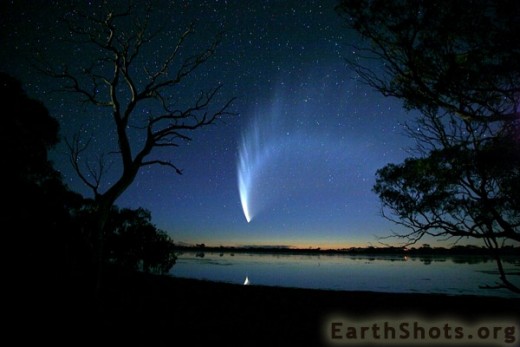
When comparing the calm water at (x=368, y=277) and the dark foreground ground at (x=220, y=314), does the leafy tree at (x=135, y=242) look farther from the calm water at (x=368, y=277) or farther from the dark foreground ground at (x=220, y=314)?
the dark foreground ground at (x=220, y=314)

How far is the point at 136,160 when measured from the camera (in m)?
10.1

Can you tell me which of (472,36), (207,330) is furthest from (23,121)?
(472,36)

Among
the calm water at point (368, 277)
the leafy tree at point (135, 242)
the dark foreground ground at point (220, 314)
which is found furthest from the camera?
the calm water at point (368, 277)

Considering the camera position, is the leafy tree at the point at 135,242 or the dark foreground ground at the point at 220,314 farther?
the leafy tree at the point at 135,242

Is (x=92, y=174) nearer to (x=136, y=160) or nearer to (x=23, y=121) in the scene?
(x=136, y=160)

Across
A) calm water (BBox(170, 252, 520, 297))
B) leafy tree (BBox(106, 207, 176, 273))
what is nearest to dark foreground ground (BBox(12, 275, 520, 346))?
leafy tree (BBox(106, 207, 176, 273))

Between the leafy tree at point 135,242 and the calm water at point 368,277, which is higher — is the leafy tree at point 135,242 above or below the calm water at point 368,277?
above

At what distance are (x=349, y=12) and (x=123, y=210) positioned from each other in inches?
1311

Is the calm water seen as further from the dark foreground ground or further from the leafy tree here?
the dark foreground ground

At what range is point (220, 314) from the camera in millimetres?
10914

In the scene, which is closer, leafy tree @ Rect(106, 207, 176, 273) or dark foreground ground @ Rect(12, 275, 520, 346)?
dark foreground ground @ Rect(12, 275, 520, 346)

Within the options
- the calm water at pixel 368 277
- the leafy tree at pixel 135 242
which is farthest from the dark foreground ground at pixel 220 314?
the calm water at pixel 368 277

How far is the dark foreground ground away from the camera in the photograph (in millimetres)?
7781

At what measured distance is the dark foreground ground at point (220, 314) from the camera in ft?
25.5
